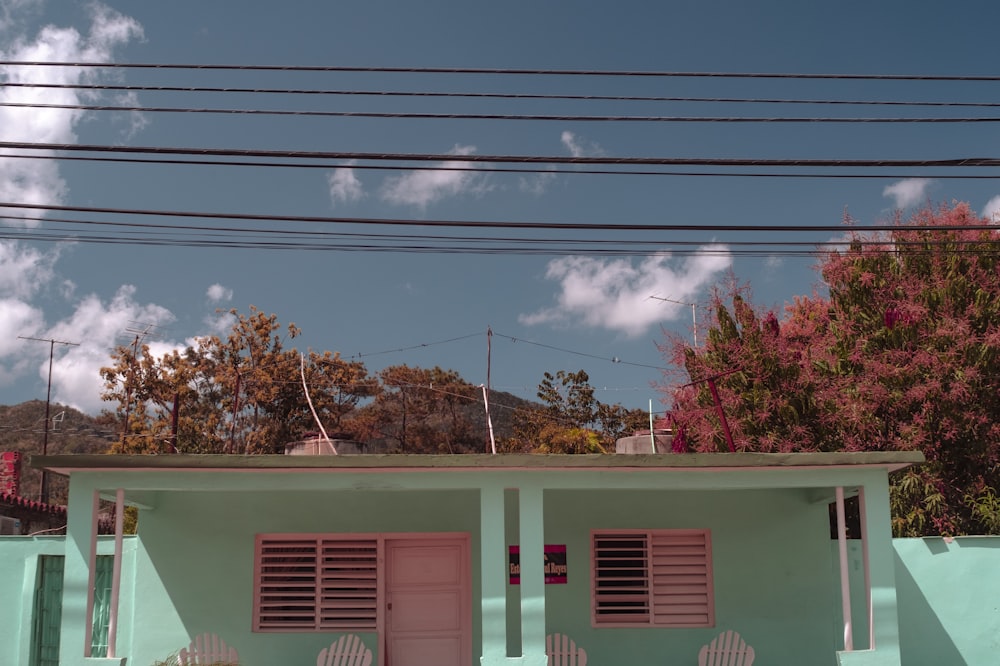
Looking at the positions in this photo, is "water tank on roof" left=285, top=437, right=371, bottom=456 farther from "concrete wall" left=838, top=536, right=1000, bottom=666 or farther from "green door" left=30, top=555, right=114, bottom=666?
"concrete wall" left=838, top=536, right=1000, bottom=666

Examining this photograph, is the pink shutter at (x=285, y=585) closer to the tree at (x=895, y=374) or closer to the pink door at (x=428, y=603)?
the pink door at (x=428, y=603)

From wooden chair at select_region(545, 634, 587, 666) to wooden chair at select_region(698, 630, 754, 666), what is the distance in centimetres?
133

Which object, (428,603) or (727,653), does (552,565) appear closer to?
(428,603)

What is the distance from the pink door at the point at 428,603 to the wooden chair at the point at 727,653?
2605 millimetres

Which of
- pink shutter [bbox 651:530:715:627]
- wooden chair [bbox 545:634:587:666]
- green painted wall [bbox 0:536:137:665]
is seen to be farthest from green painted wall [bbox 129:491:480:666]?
pink shutter [bbox 651:530:715:627]

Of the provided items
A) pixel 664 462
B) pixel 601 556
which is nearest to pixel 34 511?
pixel 601 556

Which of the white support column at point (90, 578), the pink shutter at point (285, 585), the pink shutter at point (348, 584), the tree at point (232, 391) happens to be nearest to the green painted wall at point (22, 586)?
the pink shutter at point (285, 585)

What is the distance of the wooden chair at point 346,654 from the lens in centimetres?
1052

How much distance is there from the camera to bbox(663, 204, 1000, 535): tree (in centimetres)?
1444

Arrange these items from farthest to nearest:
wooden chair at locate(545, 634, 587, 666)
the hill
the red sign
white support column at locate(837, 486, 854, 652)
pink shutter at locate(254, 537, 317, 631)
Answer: the hill → the red sign → pink shutter at locate(254, 537, 317, 631) → wooden chair at locate(545, 634, 587, 666) → white support column at locate(837, 486, 854, 652)

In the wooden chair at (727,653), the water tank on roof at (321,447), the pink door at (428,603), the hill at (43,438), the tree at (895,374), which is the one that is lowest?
the wooden chair at (727,653)

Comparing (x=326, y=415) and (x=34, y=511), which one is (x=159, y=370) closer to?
(x=326, y=415)

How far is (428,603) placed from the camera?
1115 cm

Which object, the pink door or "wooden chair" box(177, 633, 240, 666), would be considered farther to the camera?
the pink door
